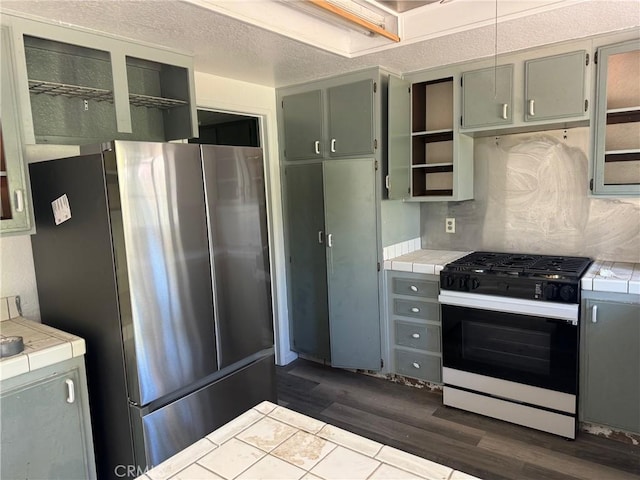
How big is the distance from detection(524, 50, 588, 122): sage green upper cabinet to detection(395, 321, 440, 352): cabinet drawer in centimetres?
151

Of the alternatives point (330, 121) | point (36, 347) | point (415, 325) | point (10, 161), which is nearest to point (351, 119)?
point (330, 121)

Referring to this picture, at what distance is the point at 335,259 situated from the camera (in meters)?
3.34

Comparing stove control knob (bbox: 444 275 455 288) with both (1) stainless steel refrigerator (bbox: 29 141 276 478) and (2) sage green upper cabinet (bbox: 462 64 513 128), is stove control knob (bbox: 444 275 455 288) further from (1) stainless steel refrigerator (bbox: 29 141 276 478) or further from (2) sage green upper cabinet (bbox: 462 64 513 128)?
(1) stainless steel refrigerator (bbox: 29 141 276 478)

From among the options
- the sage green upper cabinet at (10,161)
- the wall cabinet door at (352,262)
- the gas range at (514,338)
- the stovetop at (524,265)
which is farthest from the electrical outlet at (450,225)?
the sage green upper cabinet at (10,161)

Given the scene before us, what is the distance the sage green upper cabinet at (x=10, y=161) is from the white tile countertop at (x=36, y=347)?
47 cm

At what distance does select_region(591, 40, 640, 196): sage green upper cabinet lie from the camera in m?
2.52

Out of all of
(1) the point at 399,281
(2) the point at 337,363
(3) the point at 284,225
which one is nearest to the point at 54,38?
(3) the point at 284,225

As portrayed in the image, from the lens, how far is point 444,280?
112 inches

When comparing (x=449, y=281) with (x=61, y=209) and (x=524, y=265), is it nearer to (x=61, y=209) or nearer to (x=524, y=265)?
(x=524, y=265)

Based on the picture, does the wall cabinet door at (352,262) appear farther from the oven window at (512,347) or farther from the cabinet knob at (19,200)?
the cabinet knob at (19,200)

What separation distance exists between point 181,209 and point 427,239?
2230mm

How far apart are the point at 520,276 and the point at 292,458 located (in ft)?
6.39

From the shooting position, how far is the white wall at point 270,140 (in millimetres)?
3053

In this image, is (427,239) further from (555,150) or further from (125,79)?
(125,79)
